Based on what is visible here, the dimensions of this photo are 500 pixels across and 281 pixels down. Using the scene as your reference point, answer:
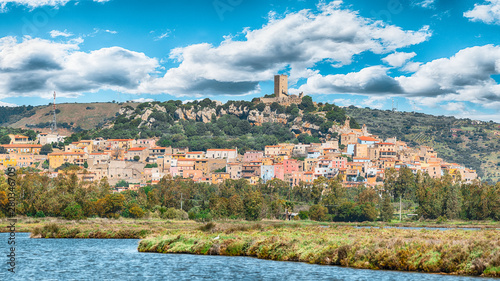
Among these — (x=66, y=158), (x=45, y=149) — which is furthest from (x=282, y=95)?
(x=66, y=158)

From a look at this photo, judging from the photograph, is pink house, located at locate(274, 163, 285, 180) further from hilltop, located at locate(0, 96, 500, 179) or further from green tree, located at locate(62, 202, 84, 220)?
green tree, located at locate(62, 202, 84, 220)

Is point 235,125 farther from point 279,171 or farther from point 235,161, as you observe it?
point 279,171

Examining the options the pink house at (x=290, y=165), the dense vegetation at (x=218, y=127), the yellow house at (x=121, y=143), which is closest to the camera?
the pink house at (x=290, y=165)

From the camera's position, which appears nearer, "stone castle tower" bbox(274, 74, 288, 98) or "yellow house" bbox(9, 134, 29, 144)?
"yellow house" bbox(9, 134, 29, 144)

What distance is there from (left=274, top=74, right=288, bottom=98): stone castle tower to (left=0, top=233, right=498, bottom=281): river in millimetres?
151566

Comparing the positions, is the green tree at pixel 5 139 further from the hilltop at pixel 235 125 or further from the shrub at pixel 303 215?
the shrub at pixel 303 215

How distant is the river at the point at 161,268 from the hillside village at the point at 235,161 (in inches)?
3074

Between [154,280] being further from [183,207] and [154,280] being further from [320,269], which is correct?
[183,207]

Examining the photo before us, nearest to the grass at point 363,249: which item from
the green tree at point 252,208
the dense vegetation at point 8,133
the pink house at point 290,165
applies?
the green tree at point 252,208

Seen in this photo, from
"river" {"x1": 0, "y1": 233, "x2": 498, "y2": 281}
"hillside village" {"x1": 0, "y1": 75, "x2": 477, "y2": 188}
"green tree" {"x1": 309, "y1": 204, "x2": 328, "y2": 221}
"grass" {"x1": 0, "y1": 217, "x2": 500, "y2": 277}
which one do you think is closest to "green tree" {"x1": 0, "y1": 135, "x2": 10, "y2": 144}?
"hillside village" {"x1": 0, "y1": 75, "x2": 477, "y2": 188}

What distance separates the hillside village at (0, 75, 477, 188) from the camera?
123 m

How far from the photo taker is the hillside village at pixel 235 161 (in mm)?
122625

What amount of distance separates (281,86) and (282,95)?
3.05 metres

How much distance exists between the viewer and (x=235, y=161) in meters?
137
